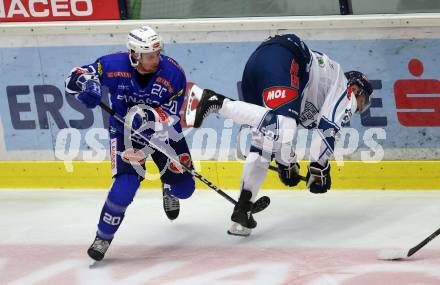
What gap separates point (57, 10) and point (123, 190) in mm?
2463

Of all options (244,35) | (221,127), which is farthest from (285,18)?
(221,127)

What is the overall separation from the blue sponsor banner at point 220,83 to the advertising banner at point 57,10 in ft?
0.78

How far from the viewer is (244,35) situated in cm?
686

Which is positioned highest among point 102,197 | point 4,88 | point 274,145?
point 274,145

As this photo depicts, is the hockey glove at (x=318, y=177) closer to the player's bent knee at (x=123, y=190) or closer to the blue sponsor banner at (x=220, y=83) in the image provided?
the player's bent knee at (x=123, y=190)

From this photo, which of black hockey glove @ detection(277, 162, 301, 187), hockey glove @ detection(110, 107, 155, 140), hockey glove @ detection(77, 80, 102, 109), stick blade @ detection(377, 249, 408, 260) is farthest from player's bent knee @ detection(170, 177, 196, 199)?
stick blade @ detection(377, 249, 408, 260)

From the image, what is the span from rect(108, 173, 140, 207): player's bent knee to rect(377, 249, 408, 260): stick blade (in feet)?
4.40

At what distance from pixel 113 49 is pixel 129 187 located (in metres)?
2.09

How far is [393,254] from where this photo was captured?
16.4 feet

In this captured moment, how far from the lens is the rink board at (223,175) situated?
660 centimetres

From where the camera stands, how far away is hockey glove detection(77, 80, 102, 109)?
5.22 meters

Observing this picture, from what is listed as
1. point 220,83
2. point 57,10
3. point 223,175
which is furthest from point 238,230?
point 57,10

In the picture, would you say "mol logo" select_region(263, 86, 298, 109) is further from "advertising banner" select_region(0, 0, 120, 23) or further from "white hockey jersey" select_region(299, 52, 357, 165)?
"advertising banner" select_region(0, 0, 120, 23)

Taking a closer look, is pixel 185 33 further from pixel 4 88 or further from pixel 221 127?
pixel 4 88
